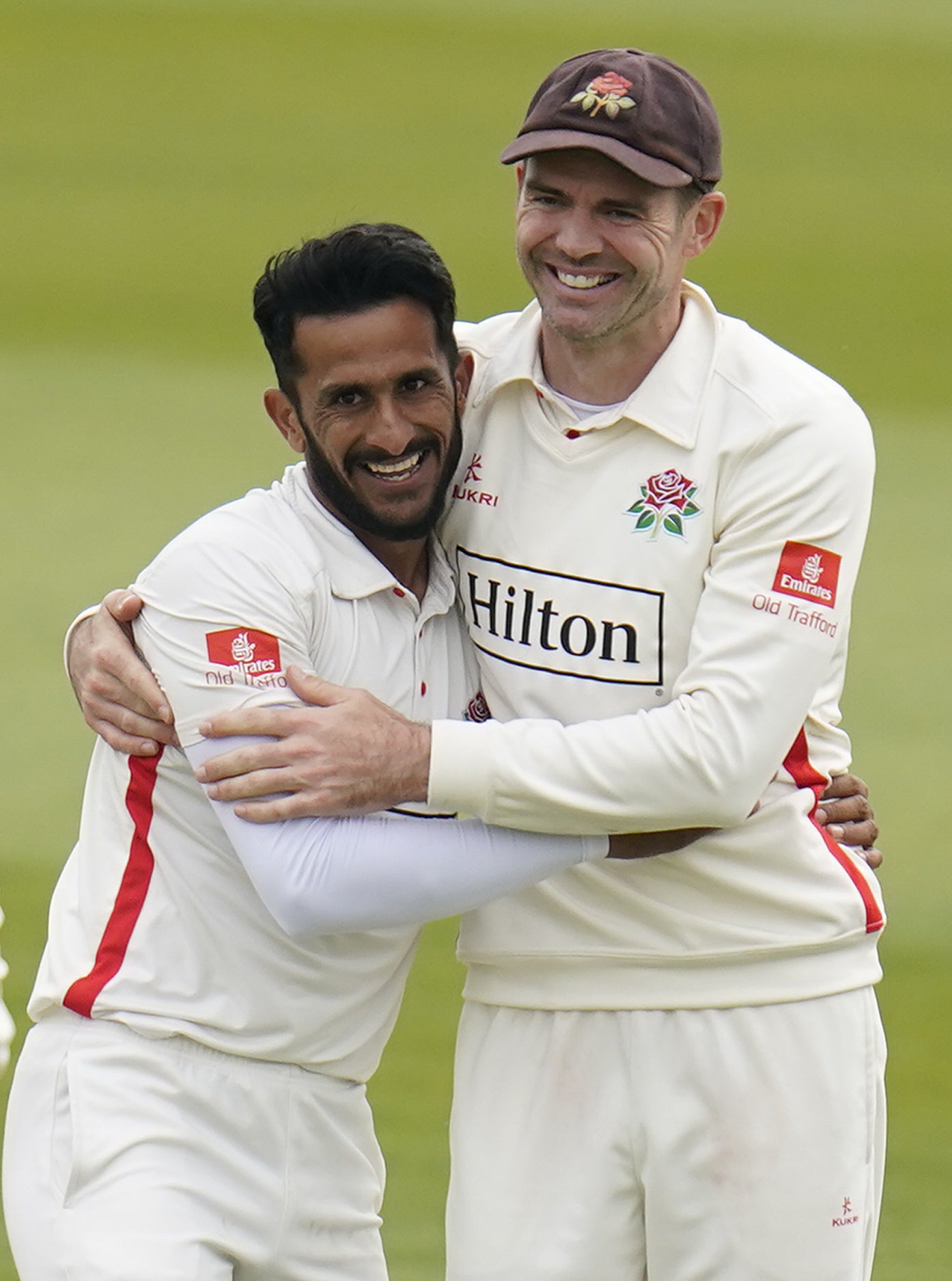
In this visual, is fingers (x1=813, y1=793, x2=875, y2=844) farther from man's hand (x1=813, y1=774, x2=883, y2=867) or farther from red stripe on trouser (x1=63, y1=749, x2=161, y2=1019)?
red stripe on trouser (x1=63, y1=749, x2=161, y2=1019)

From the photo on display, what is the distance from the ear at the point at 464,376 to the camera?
2.89 meters

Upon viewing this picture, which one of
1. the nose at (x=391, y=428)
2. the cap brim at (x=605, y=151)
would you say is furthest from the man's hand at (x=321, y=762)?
the cap brim at (x=605, y=151)

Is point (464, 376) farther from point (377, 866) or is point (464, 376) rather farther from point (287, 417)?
point (377, 866)

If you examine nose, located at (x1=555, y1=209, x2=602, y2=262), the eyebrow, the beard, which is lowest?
the beard

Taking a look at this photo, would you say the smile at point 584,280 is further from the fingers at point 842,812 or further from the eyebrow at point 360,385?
the fingers at point 842,812

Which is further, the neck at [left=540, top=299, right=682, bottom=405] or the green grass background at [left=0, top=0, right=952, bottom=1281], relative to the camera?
the green grass background at [left=0, top=0, right=952, bottom=1281]

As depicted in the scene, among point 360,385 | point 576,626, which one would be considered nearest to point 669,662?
point 576,626

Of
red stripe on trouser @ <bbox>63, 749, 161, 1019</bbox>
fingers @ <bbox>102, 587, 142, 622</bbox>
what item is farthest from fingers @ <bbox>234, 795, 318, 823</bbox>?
fingers @ <bbox>102, 587, 142, 622</bbox>

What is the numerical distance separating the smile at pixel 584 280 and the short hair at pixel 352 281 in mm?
179

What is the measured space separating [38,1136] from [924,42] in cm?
642

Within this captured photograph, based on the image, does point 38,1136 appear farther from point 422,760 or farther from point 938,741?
point 938,741

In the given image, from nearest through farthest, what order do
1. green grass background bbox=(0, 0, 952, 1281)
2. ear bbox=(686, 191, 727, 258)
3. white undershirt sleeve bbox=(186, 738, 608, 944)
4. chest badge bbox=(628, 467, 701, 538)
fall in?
white undershirt sleeve bbox=(186, 738, 608, 944) < chest badge bbox=(628, 467, 701, 538) < ear bbox=(686, 191, 727, 258) < green grass background bbox=(0, 0, 952, 1281)

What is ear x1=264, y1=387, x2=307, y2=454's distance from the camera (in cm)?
288

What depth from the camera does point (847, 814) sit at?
292 cm
